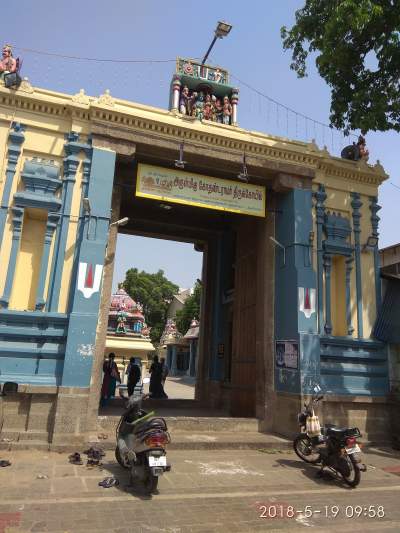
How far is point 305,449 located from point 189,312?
3303cm

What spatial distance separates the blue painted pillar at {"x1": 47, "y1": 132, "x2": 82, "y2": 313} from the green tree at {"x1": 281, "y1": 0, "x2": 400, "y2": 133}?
5690 millimetres

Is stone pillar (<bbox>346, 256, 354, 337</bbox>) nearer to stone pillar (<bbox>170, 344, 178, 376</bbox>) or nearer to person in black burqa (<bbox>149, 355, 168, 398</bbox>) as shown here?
person in black burqa (<bbox>149, 355, 168, 398</bbox>)

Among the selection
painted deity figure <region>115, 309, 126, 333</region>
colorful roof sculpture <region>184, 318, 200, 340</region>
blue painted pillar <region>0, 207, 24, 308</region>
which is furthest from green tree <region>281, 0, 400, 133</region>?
colorful roof sculpture <region>184, 318, 200, 340</region>

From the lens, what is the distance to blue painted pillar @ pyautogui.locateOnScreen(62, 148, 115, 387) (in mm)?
7785

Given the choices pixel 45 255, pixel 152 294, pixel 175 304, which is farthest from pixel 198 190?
pixel 175 304

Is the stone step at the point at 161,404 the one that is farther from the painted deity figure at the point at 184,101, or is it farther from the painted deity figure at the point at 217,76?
the painted deity figure at the point at 217,76

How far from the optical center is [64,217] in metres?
8.52

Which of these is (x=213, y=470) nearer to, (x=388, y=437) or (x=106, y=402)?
(x=388, y=437)

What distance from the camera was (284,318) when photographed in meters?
9.74

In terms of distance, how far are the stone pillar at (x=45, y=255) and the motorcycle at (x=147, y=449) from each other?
3.46m

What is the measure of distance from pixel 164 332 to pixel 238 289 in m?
38.2

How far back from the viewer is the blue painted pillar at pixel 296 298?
29.7 feet

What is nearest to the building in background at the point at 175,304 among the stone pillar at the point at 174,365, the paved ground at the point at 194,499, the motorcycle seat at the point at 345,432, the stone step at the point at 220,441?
the stone pillar at the point at 174,365

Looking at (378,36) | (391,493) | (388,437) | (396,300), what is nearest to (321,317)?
(396,300)
